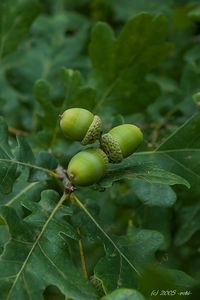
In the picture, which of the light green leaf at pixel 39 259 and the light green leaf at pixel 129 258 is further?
the light green leaf at pixel 129 258

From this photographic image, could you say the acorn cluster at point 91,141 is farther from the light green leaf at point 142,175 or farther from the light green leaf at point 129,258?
the light green leaf at point 129,258

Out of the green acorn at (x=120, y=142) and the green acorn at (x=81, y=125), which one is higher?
the green acorn at (x=81, y=125)

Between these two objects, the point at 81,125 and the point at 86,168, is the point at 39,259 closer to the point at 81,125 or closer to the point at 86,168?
the point at 86,168

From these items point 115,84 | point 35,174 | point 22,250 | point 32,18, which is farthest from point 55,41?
point 22,250

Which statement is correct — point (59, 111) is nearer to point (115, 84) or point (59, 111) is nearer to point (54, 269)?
point (115, 84)

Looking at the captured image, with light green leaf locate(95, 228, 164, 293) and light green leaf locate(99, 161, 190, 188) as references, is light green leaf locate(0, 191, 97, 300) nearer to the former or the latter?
light green leaf locate(95, 228, 164, 293)

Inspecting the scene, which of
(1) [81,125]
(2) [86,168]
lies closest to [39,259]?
(2) [86,168]

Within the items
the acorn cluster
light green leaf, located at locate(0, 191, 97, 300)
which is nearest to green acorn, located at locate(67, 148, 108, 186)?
the acorn cluster

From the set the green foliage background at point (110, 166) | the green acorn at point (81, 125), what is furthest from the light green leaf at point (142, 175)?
the green acorn at point (81, 125)

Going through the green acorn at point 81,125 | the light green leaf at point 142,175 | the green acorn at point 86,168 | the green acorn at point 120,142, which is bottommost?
the light green leaf at point 142,175
